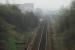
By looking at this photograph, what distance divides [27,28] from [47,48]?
2636 mm

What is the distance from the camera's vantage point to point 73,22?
7.95m

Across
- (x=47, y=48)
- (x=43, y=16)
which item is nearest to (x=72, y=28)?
(x=47, y=48)

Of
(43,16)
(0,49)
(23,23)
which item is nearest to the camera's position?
(0,49)

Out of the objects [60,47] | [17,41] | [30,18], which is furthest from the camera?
[30,18]

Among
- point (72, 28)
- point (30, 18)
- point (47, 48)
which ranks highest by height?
point (30, 18)

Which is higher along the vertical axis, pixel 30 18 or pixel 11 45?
pixel 30 18

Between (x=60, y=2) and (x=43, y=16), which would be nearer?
(x=60, y=2)

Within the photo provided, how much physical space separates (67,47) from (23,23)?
14.1ft

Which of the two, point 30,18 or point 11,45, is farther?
point 30,18

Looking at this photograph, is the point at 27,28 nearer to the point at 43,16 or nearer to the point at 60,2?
the point at 60,2

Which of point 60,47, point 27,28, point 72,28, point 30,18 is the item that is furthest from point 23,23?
point 72,28

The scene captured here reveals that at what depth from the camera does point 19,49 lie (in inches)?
357

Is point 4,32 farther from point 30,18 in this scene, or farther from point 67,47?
point 30,18

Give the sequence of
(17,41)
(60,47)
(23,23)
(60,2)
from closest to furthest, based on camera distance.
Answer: (60,47), (17,41), (60,2), (23,23)
